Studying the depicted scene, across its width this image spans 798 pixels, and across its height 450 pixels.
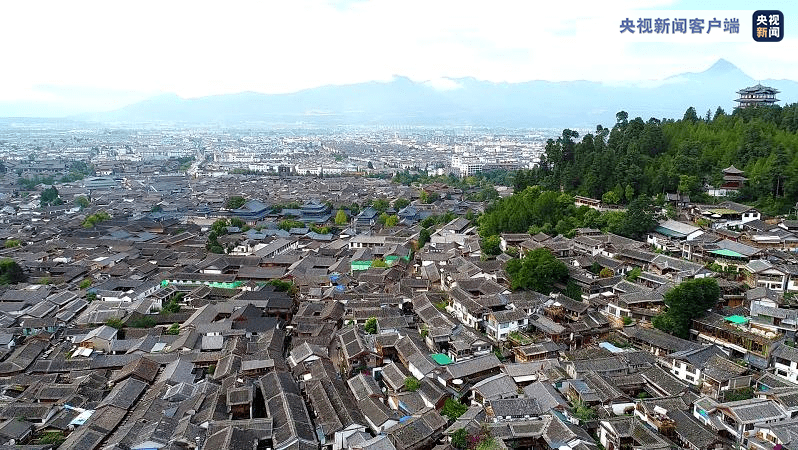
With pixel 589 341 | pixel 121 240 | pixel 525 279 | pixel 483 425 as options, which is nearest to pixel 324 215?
pixel 121 240

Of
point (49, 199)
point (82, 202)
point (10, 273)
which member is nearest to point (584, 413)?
point (10, 273)

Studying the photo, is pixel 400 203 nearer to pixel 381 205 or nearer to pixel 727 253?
pixel 381 205

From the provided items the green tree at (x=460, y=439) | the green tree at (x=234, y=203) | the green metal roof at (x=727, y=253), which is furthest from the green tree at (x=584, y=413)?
the green tree at (x=234, y=203)

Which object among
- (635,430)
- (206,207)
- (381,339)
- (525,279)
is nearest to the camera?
(635,430)

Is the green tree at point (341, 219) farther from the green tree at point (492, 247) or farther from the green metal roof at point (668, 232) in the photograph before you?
the green metal roof at point (668, 232)

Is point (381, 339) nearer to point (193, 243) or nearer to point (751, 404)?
point (751, 404)

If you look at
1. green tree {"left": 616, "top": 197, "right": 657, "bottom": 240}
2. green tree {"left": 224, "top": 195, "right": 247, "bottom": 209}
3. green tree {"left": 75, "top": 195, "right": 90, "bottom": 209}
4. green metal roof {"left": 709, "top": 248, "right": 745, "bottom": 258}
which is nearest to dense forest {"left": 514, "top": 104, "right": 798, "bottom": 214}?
green tree {"left": 616, "top": 197, "right": 657, "bottom": 240}
